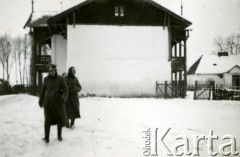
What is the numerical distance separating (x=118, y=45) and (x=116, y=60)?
Result: 3.09 ft

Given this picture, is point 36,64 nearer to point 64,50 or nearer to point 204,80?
point 64,50

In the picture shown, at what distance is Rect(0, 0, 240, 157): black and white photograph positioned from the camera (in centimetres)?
835

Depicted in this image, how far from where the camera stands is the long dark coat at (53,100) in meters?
8.73

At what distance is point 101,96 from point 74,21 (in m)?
4.61

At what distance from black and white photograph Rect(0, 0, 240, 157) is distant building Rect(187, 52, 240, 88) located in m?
3.17

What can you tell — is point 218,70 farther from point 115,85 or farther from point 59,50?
point 115,85

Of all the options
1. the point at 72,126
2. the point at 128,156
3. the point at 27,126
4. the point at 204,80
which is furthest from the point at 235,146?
the point at 204,80

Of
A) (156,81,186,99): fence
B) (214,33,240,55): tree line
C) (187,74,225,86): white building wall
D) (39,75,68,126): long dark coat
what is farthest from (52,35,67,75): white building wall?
(187,74,225,86): white building wall

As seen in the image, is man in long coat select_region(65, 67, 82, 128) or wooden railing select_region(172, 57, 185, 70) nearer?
man in long coat select_region(65, 67, 82, 128)

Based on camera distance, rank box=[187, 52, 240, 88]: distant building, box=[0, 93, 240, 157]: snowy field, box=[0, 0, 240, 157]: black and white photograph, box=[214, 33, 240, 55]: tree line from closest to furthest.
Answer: box=[0, 93, 240, 157]: snowy field
box=[0, 0, 240, 157]: black and white photograph
box=[214, 33, 240, 55]: tree line
box=[187, 52, 240, 88]: distant building

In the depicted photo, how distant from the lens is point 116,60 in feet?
75.9

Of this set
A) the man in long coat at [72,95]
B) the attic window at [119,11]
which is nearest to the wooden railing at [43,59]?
the attic window at [119,11]

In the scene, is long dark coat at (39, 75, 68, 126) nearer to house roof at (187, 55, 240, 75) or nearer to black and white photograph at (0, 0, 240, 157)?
black and white photograph at (0, 0, 240, 157)

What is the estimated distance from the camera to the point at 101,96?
75.9ft
